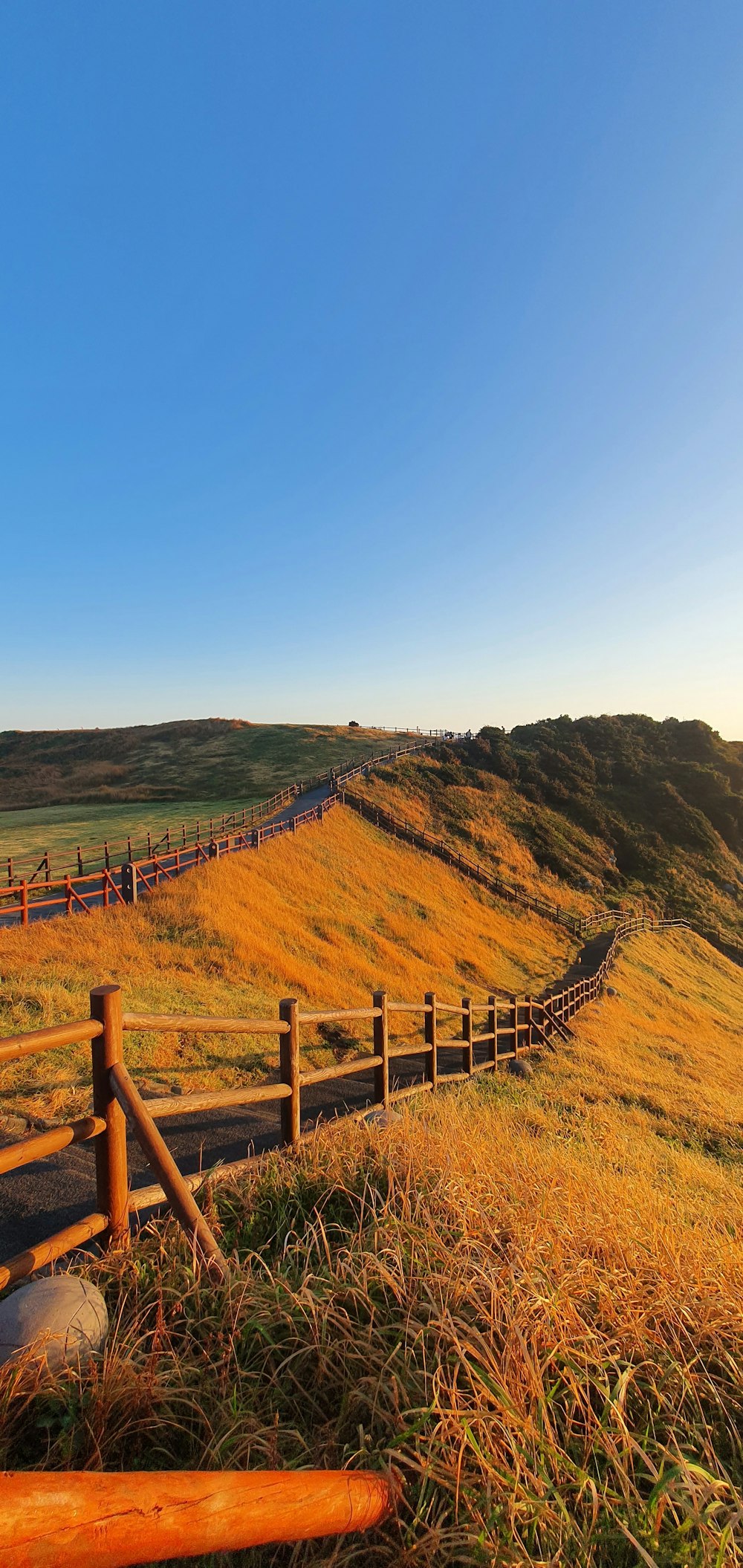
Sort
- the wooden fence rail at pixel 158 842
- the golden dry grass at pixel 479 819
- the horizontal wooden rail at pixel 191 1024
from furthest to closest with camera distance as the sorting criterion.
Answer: the golden dry grass at pixel 479 819
the wooden fence rail at pixel 158 842
the horizontal wooden rail at pixel 191 1024

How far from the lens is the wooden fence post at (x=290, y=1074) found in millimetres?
4844

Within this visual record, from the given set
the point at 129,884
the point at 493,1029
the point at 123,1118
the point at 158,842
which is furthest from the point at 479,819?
the point at 123,1118

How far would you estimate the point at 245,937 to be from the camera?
559 inches

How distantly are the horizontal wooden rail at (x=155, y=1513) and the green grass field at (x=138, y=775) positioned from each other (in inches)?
841

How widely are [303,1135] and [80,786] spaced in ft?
170

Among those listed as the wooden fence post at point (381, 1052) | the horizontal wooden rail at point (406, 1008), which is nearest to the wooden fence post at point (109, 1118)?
the wooden fence post at point (381, 1052)

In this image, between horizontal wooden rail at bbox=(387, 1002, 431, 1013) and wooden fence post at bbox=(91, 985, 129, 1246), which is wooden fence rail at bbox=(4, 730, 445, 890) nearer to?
horizontal wooden rail at bbox=(387, 1002, 431, 1013)

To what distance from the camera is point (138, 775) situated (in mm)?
54531

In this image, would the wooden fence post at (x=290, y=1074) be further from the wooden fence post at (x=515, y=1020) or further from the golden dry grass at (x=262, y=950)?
the wooden fence post at (x=515, y=1020)

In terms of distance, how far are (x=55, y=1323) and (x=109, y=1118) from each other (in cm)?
84

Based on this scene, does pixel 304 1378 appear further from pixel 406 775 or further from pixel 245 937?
pixel 406 775

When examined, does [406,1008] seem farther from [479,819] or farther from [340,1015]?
[479,819]

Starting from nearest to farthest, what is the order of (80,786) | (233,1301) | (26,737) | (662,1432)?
(662,1432) → (233,1301) → (80,786) → (26,737)

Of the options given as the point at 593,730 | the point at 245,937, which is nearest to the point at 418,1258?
the point at 245,937
